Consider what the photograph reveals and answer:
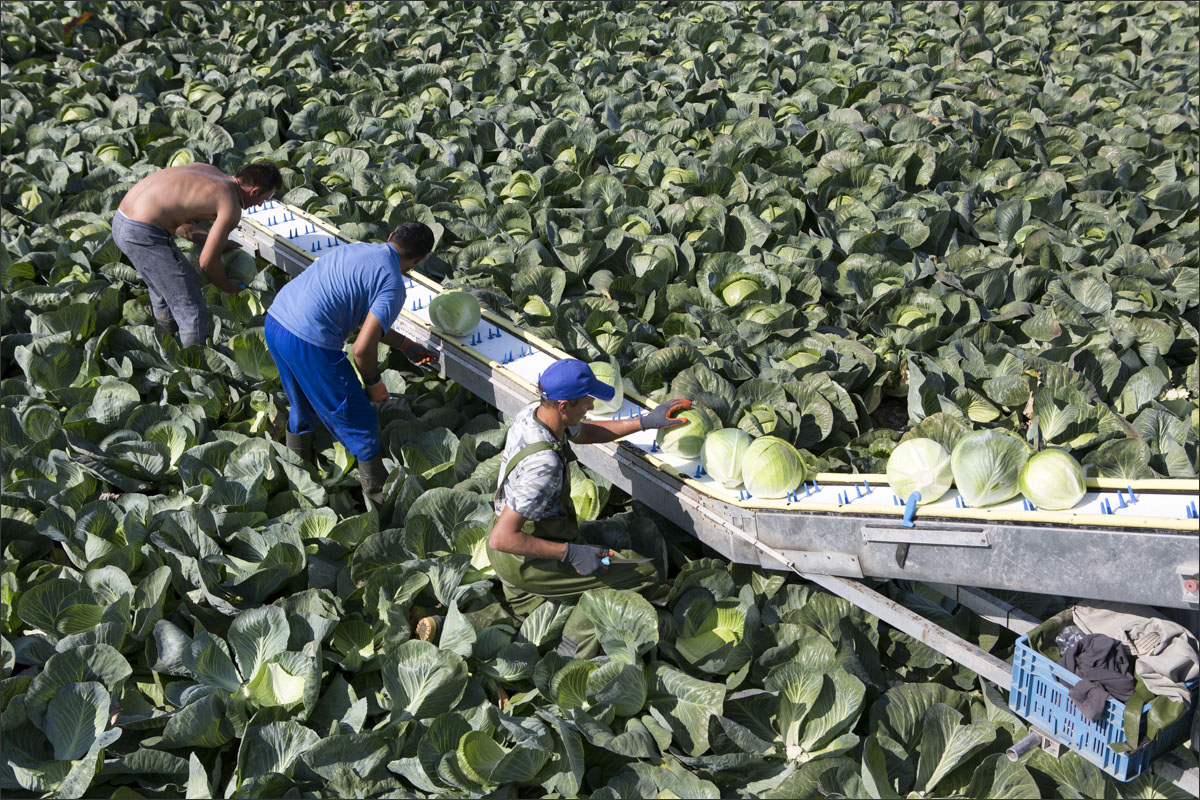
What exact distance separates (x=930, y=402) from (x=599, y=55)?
7.60 metres

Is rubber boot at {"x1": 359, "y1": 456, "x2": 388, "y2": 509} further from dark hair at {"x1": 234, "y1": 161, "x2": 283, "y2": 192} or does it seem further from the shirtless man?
dark hair at {"x1": 234, "y1": 161, "x2": 283, "y2": 192}

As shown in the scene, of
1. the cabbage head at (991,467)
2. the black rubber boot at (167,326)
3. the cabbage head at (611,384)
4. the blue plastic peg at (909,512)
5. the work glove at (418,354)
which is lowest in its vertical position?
the black rubber boot at (167,326)

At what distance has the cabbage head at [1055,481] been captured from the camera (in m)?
3.55

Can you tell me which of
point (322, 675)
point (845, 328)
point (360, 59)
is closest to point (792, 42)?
point (360, 59)

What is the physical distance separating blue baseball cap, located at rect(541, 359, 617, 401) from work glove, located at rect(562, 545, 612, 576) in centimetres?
67

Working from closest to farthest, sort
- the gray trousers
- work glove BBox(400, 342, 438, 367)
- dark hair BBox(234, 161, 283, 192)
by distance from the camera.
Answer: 1. work glove BBox(400, 342, 438, 367)
2. dark hair BBox(234, 161, 283, 192)
3. the gray trousers

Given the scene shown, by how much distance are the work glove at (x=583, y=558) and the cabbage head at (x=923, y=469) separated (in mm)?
1339

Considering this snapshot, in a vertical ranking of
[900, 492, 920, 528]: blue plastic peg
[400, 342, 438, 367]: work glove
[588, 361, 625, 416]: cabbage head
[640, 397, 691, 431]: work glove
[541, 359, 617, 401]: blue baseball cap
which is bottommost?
[400, 342, 438, 367]: work glove

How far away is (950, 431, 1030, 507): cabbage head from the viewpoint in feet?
12.1

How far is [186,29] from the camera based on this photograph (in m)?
13.0

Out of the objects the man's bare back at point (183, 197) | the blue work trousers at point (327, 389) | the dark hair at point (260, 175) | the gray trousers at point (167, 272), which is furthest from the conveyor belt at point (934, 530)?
the gray trousers at point (167, 272)

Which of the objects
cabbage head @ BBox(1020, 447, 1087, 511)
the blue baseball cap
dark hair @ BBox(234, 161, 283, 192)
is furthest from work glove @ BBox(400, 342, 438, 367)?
cabbage head @ BBox(1020, 447, 1087, 511)

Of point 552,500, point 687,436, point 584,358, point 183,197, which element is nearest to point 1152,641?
point 687,436

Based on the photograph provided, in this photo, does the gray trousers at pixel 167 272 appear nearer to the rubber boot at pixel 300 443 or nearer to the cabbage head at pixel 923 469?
the rubber boot at pixel 300 443
